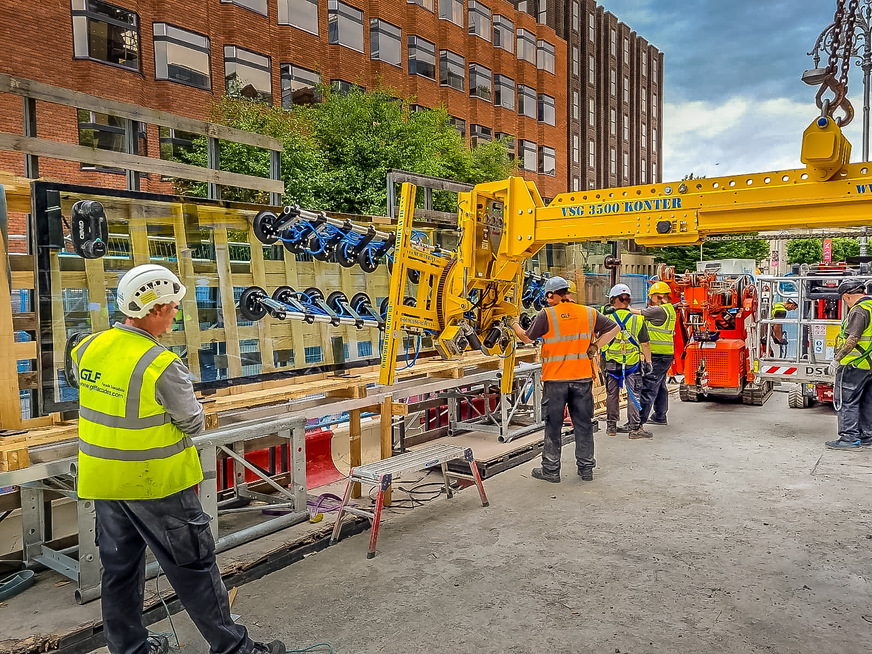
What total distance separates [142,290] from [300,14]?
22.3 metres

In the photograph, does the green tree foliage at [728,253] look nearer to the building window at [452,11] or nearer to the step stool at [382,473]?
the building window at [452,11]

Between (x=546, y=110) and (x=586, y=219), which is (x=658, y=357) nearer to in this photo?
(x=586, y=219)

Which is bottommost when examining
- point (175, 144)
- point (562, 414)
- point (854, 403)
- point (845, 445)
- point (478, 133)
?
point (845, 445)

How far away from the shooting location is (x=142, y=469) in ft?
10.5

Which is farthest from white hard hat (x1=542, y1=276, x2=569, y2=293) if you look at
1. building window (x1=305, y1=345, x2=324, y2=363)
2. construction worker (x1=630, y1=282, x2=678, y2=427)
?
construction worker (x1=630, y1=282, x2=678, y2=427)

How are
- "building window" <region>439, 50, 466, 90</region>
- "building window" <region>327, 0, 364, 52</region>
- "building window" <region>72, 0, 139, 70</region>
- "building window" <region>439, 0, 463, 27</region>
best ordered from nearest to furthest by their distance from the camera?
"building window" <region>72, 0, 139, 70</region> → "building window" <region>327, 0, 364, 52</region> → "building window" <region>439, 50, 466, 90</region> → "building window" <region>439, 0, 463, 27</region>

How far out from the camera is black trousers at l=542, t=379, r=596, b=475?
22.5 ft

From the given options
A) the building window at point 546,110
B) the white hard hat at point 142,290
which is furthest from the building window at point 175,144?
the building window at point 546,110

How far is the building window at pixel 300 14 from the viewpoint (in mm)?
22391

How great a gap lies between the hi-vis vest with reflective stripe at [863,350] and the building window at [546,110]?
29.8 m

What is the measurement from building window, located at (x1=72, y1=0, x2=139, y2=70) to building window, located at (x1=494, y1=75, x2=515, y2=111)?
61.4 feet

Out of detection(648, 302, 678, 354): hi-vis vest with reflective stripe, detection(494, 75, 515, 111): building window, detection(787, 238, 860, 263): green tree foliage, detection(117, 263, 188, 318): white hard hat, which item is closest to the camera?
→ detection(117, 263, 188, 318): white hard hat

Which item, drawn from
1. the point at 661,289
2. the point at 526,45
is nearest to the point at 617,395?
the point at 661,289

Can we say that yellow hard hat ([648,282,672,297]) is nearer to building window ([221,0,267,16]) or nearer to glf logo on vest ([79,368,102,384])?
glf logo on vest ([79,368,102,384])
